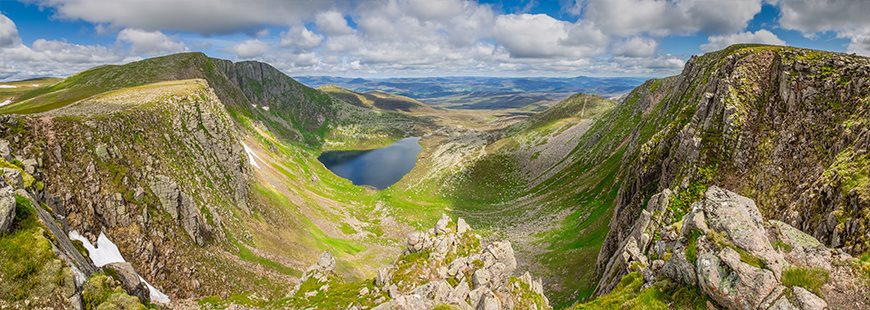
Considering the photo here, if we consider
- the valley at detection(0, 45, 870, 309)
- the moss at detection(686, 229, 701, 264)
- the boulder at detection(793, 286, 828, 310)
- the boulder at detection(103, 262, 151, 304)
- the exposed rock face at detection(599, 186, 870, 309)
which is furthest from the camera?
the boulder at detection(103, 262, 151, 304)

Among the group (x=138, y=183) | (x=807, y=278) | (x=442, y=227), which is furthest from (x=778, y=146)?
(x=138, y=183)

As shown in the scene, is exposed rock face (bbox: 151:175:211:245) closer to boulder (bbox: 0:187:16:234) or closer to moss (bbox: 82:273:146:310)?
moss (bbox: 82:273:146:310)

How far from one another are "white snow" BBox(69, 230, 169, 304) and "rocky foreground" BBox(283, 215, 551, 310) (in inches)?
467

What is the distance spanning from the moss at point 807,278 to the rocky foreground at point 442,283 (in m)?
15.3

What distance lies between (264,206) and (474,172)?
7838cm

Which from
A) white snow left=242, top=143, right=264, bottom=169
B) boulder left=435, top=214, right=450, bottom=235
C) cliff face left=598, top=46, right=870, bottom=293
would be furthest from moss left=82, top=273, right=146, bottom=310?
white snow left=242, top=143, right=264, bottom=169

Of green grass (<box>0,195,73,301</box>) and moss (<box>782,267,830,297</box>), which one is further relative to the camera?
green grass (<box>0,195,73,301</box>)

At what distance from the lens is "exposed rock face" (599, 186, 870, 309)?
14664 mm

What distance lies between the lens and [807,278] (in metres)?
14.9

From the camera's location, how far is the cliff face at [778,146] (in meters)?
28.5

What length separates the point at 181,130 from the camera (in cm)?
6438

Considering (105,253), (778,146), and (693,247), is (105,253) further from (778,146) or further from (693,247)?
(778,146)

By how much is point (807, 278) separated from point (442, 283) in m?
19.6

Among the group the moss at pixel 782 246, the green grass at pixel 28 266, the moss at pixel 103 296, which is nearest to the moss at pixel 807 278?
the moss at pixel 782 246
